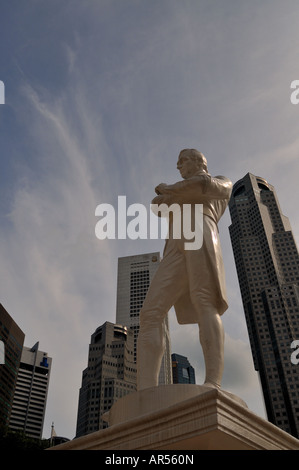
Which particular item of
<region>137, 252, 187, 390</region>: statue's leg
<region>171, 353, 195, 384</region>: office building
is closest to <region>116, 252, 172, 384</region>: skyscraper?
<region>171, 353, 195, 384</region>: office building

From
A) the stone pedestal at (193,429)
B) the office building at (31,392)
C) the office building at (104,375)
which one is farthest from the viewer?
the office building at (31,392)

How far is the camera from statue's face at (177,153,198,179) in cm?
650

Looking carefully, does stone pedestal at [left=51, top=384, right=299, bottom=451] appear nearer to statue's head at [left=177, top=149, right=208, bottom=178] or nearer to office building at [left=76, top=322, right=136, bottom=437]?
statue's head at [left=177, top=149, right=208, bottom=178]

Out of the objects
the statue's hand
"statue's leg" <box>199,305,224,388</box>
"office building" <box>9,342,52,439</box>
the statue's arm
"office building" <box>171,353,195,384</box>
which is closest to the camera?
"statue's leg" <box>199,305,224,388</box>

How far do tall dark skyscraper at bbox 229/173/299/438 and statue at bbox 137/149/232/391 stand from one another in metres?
85.6

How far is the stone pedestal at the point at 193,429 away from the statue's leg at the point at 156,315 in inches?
28.2

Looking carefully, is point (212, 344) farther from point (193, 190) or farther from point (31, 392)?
point (31, 392)

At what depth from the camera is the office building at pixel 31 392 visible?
141500 millimetres

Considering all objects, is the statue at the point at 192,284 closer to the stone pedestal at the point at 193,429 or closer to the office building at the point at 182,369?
the stone pedestal at the point at 193,429

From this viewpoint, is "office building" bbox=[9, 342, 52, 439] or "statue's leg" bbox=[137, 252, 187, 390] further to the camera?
"office building" bbox=[9, 342, 52, 439]

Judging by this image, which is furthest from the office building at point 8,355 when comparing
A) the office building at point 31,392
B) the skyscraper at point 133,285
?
the office building at point 31,392

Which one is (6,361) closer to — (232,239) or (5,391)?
(5,391)

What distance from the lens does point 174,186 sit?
6.12 metres
